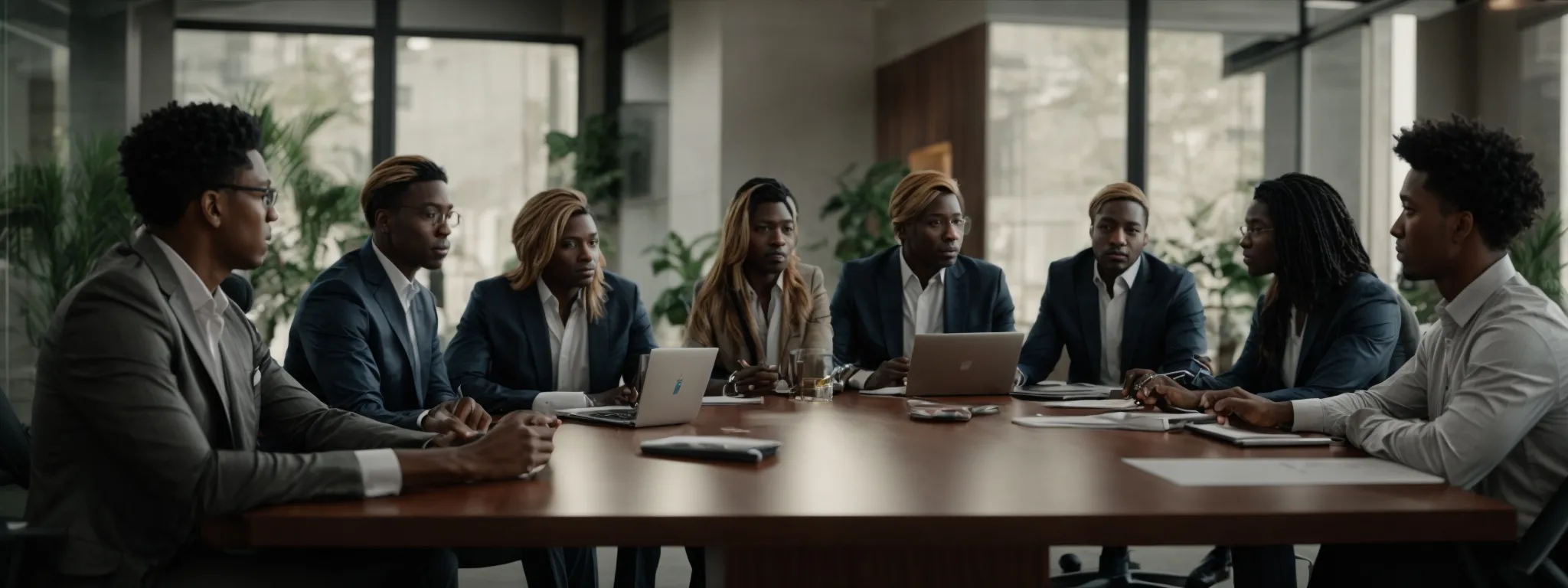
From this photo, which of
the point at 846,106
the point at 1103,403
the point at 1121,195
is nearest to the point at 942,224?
the point at 1121,195

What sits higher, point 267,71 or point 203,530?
point 267,71

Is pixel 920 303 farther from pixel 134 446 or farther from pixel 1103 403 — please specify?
pixel 134 446

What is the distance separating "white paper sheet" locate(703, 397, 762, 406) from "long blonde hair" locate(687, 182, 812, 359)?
645 mm

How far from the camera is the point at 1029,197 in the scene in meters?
7.53

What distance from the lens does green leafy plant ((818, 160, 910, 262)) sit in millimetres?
7477

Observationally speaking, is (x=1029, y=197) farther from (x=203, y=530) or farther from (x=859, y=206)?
(x=203, y=530)

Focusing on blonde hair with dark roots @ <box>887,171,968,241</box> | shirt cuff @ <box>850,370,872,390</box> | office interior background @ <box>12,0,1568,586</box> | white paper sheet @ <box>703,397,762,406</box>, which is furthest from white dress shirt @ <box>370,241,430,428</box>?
office interior background @ <box>12,0,1568,586</box>

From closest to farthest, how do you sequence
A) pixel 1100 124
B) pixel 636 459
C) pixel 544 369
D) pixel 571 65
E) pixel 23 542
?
1. pixel 23 542
2. pixel 636 459
3. pixel 544 369
4. pixel 1100 124
5. pixel 571 65

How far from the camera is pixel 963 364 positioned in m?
3.54

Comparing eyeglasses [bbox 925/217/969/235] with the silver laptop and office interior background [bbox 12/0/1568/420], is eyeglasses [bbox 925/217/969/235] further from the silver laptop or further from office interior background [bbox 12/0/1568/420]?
office interior background [bbox 12/0/1568/420]

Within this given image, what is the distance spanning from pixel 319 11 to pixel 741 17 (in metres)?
2.43

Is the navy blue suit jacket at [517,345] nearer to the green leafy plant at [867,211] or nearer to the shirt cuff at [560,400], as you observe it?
the shirt cuff at [560,400]

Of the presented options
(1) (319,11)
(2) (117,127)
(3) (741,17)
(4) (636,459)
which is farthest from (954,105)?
(4) (636,459)

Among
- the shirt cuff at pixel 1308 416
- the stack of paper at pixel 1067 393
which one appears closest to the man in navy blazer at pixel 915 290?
the stack of paper at pixel 1067 393
